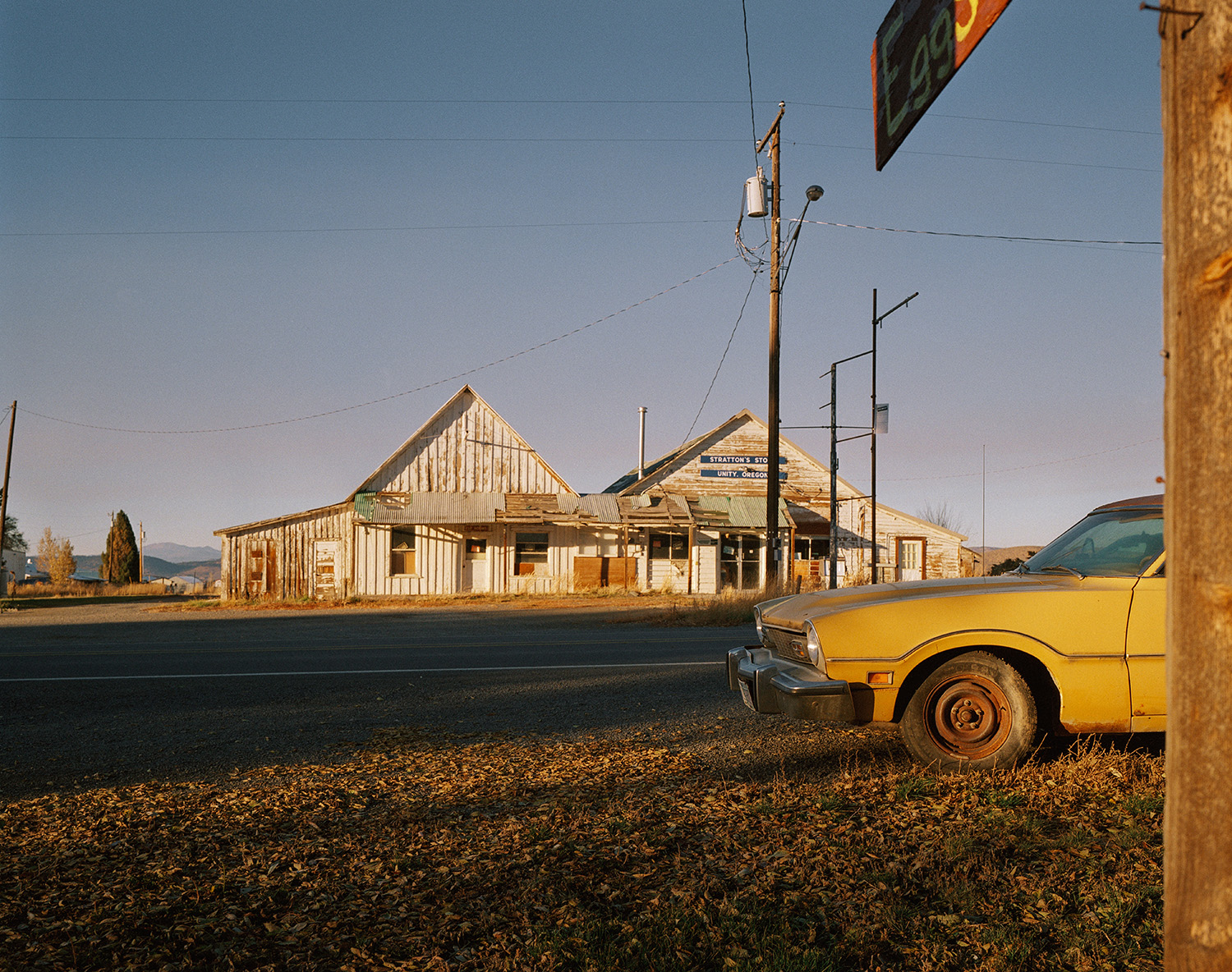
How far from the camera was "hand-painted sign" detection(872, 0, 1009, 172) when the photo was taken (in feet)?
10.4

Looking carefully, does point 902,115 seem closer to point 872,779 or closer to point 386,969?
point 872,779

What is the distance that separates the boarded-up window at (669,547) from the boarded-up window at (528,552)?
404 centimetres

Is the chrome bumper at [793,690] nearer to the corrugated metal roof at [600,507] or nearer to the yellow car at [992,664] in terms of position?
the yellow car at [992,664]

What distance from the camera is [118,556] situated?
213 feet

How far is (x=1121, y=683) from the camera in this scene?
4.73 meters

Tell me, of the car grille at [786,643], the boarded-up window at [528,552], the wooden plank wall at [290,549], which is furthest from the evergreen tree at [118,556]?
the car grille at [786,643]

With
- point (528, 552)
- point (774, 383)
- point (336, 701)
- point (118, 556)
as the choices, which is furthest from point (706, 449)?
point (118, 556)

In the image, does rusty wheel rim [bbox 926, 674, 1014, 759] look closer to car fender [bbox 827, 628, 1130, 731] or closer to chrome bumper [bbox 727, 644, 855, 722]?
car fender [bbox 827, 628, 1130, 731]

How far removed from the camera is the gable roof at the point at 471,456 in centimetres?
3275

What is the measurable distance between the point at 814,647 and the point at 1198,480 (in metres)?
3.41

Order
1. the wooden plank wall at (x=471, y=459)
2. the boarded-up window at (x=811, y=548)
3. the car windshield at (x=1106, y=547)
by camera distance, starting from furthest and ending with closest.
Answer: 1. the boarded-up window at (x=811, y=548)
2. the wooden plank wall at (x=471, y=459)
3. the car windshield at (x=1106, y=547)

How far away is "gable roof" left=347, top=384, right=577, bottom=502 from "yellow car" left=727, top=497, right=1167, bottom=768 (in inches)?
1127

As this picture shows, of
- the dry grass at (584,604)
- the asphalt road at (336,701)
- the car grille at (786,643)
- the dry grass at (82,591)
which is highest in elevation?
the car grille at (786,643)

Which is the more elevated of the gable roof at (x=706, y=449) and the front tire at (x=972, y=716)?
the gable roof at (x=706, y=449)
